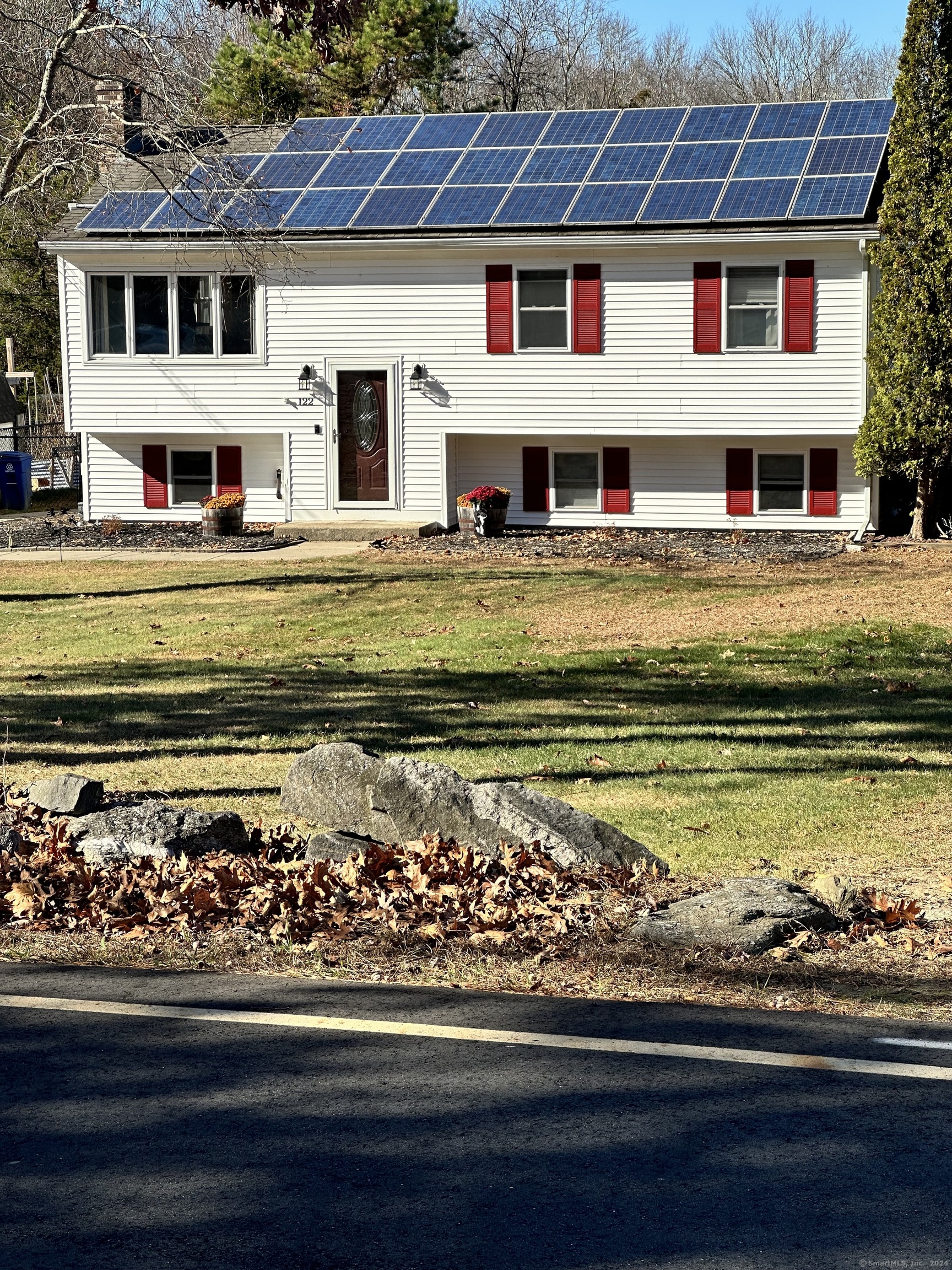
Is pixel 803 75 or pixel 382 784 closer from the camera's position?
pixel 382 784

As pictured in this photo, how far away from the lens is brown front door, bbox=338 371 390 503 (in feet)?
88.0

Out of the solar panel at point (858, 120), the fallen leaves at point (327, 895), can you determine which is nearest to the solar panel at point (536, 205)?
the solar panel at point (858, 120)

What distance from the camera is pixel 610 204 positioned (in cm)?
2525

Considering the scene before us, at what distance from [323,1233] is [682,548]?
804 inches

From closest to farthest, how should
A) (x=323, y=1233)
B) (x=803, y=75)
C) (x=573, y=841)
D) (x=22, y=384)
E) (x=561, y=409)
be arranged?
1. (x=323, y=1233)
2. (x=573, y=841)
3. (x=561, y=409)
4. (x=22, y=384)
5. (x=803, y=75)

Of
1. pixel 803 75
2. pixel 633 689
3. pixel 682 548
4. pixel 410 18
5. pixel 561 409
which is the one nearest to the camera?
pixel 633 689

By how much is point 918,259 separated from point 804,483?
4.39 meters

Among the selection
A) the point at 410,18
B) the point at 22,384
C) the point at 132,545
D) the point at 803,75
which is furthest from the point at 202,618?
the point at 803,75

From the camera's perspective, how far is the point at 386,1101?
16.0 ft

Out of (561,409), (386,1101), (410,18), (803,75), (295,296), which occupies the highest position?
(803,75)

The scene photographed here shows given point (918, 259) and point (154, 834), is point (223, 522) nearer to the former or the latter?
point (918, 259)

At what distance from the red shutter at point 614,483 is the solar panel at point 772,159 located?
5069 millimetres

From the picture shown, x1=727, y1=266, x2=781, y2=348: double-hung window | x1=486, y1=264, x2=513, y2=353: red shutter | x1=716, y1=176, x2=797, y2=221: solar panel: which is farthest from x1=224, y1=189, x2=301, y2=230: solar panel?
x1=727, y1=266, x2=781, y2=348: double-hung window

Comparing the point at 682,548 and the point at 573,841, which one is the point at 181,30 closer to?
the point at 682,548
